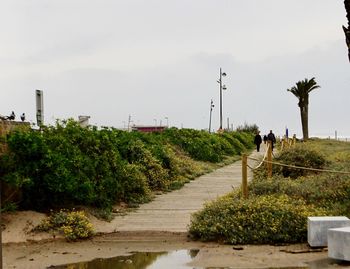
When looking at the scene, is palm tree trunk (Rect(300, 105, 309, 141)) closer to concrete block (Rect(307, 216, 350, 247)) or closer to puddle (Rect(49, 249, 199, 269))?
concrete block (Rect(307, 216, 350, 247))

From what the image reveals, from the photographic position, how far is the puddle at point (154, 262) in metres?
7.79

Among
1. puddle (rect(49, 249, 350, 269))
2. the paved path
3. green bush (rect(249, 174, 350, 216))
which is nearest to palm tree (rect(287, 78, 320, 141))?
the paved path

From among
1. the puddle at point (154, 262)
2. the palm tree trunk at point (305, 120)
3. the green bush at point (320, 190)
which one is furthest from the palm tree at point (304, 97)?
the puddle at point (154, 262)

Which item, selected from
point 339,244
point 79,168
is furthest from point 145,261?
point 79,168

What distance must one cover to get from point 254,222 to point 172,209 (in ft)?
12.8

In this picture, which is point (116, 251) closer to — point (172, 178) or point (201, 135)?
point (172, 178)

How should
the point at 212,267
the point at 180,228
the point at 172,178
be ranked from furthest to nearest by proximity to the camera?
the point at 172,178, the point at 180,228, the point at 212,267

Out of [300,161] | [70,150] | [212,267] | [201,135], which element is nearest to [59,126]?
[70,150]

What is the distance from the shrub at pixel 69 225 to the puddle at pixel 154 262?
162cm

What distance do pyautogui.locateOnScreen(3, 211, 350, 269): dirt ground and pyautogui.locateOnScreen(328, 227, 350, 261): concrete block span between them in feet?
0.40

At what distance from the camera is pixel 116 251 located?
362 inches

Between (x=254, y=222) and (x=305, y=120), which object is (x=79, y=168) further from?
(x=305, y=120)

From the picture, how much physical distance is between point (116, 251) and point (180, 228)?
6.43 ft

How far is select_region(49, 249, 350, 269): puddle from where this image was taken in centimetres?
779
